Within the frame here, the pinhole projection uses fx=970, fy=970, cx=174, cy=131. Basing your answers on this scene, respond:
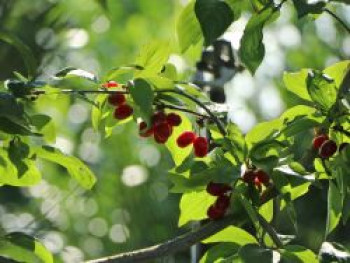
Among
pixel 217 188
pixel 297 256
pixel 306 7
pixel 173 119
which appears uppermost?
pixel 306 7

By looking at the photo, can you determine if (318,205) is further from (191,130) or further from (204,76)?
(191,130)

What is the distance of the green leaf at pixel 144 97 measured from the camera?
4.13ft

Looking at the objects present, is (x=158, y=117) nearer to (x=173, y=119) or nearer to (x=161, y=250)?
(x=173, y=119)

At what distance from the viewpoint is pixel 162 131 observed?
1.40m

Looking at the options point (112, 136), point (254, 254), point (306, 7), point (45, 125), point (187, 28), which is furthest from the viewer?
point (112, 136)

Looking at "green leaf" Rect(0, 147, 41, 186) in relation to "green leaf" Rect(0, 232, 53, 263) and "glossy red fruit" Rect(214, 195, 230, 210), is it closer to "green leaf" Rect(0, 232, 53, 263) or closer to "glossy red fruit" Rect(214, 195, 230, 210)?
"green leaf" Rect(0, 232, 53, 263)

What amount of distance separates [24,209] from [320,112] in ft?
16.9

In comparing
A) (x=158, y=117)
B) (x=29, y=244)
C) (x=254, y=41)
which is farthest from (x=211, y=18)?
(x=29, y=244)

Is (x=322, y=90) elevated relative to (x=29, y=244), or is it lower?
elevated

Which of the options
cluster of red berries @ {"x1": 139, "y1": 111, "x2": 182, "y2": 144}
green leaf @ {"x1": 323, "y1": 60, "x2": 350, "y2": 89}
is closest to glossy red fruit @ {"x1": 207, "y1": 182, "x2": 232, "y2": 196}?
cluster of red berries @ {"x1": 139, "y1": 111, "x2": 182, "y2": 144}

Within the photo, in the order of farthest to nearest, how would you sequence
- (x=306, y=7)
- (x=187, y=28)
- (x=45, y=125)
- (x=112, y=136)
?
(x=112, y=136) → (x=45, y=125) → (x=187, y=28) → (x=306, y=7)

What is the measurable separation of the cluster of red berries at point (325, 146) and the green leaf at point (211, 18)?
0.22 metres

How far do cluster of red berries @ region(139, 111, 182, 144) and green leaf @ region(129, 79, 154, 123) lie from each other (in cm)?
10

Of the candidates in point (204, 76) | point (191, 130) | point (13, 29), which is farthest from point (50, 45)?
point (191, 130)
